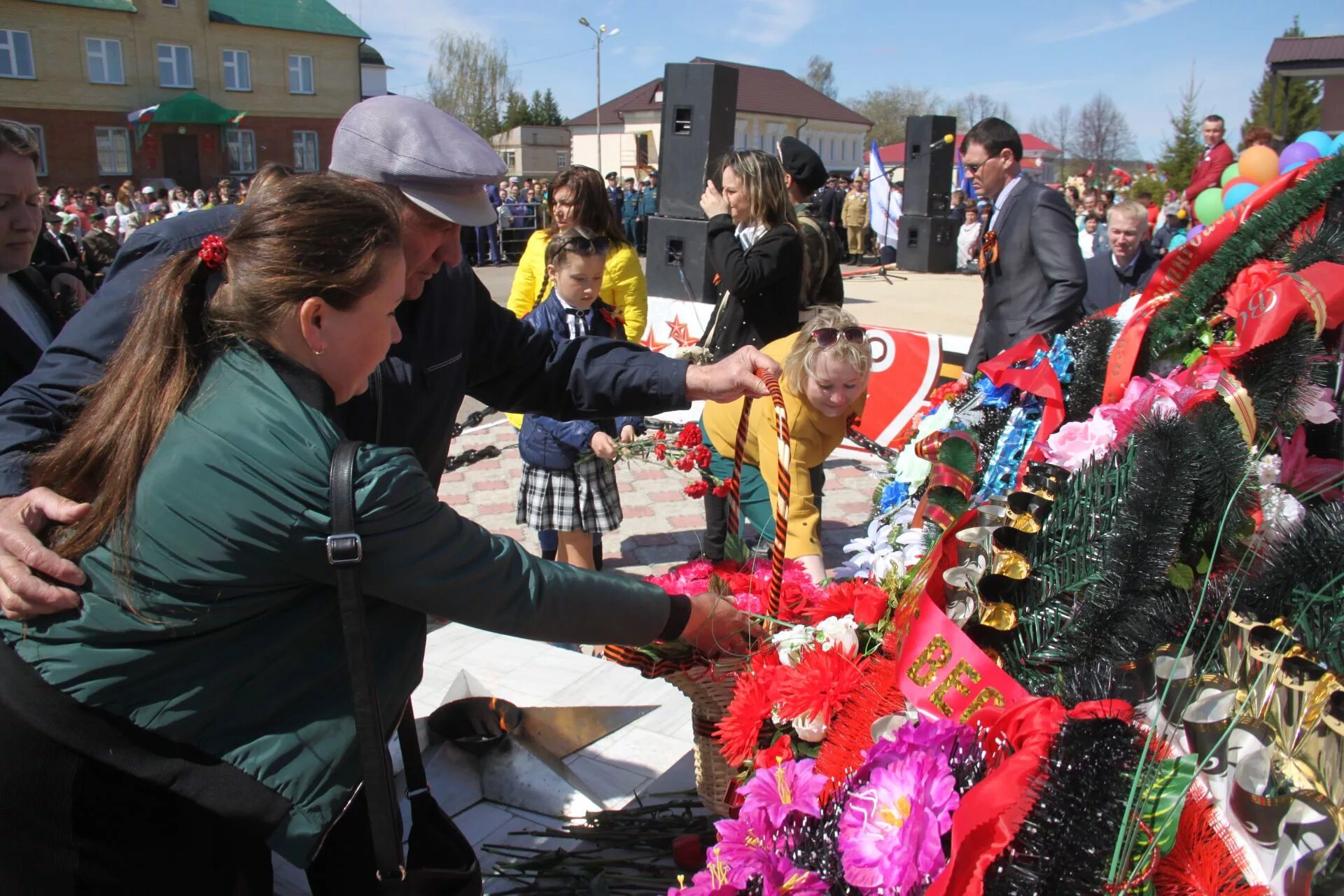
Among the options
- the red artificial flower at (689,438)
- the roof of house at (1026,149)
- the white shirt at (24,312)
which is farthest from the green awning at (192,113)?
the red artificial flower at (689,438)

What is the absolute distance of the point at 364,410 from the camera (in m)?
2.04

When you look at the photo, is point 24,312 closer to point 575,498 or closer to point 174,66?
point 575,498

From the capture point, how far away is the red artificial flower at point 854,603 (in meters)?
1.75

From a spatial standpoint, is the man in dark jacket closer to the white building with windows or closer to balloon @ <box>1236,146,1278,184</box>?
balloon @ <box>1236,146,1278,184</box>

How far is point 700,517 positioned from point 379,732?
14.2 ft

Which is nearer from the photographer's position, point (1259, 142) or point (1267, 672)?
point (1267, 672)

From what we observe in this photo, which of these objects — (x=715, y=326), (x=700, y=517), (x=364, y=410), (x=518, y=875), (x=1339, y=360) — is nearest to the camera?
(x=1339, y=360)

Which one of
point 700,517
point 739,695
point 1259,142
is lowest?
point 700,517

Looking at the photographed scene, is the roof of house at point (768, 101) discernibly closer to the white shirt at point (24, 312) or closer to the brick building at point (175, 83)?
the brick building at point (175, 83)

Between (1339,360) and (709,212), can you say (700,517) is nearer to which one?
(709,212)

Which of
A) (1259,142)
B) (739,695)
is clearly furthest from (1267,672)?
(1259,142)

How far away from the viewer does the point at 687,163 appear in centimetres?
946

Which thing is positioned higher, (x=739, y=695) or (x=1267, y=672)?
(x=1267, y=672)

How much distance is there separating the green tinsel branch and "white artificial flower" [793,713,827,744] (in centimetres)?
108
